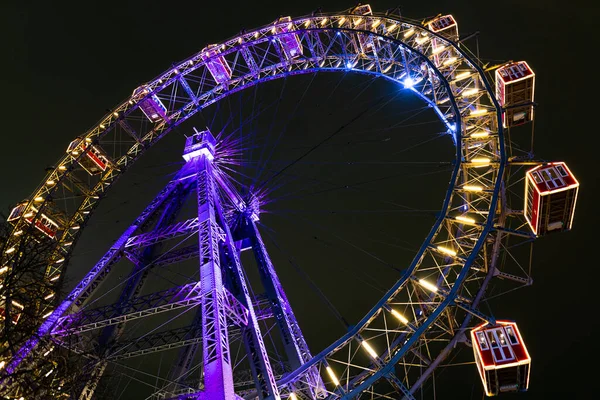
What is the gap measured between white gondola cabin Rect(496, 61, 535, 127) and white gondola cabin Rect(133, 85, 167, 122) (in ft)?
45.3

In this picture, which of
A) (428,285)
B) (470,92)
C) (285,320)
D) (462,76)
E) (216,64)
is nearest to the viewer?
(428,285)

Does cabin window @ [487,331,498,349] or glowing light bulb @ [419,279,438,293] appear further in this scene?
glowing light bulb @ [419,279,438,293]

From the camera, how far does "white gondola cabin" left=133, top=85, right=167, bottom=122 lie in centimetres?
2045

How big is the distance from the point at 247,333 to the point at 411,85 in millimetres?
11246

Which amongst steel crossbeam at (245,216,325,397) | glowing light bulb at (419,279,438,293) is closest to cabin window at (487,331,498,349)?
glowing light bulb at (419,279,438,293)

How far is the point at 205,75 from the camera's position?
805 inches

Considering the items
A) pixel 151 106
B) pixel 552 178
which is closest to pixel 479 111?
pixel 552 178

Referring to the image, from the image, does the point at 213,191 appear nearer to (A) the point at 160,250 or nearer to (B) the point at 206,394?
(A) the point at 160,250

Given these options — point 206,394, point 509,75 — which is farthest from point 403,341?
point 509,75

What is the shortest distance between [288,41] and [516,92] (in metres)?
9.41

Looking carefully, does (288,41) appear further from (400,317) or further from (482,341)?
(482,341)

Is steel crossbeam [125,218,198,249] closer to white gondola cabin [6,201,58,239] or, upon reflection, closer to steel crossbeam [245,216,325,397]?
steel crossbeam [245,216,325,397]

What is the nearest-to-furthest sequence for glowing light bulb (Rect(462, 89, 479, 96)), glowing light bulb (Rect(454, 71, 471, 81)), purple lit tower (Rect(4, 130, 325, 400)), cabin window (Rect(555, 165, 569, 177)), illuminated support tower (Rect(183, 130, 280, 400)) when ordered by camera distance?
illuminated support tower (Rect(183, 130, 280, 400)), purple lit tower (Rect(4, 130, 325, 400)), cabin window (Rect(555, 165, 569, 177)), glowing light bulb (Rect(462, 89, 479, 96)), glowing light bulb (Rect(454, 71, 471, 81))

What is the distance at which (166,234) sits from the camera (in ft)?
45.9
